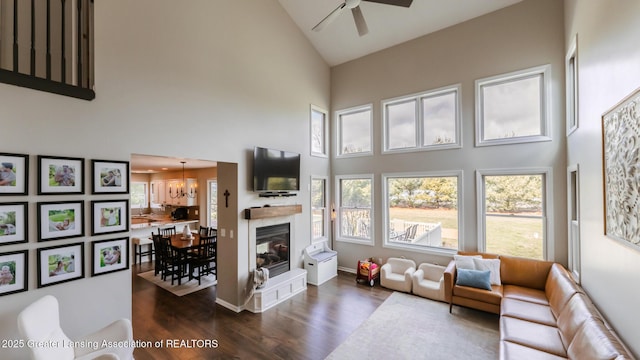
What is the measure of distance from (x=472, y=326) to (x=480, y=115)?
12.0 feet

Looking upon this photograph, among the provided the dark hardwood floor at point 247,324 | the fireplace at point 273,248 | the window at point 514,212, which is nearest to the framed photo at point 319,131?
the fireplace at point 273,248

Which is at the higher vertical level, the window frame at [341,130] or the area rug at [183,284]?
the window frame at [341,130]

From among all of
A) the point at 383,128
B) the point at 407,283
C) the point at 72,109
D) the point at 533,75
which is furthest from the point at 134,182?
the point at 533,75

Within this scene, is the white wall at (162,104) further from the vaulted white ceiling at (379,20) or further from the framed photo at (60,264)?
the vaulted white ceiling at (379,20)

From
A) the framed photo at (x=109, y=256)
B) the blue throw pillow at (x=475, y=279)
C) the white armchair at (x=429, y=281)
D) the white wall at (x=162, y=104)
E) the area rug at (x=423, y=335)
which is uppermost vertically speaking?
the white wall at (x=162, y=104)

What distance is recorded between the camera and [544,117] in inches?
171

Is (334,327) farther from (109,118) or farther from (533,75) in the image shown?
(533,75)

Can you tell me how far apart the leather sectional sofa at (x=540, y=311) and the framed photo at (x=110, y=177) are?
4452mm

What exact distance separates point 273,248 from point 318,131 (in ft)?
10.2

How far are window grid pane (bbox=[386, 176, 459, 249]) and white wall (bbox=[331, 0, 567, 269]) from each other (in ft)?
0.77

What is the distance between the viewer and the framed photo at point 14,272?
7.45 ft

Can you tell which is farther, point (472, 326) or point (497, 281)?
point (497, 281)

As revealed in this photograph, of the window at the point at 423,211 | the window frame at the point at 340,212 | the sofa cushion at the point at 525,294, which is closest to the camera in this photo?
the sofa cushion at the point at 525,294

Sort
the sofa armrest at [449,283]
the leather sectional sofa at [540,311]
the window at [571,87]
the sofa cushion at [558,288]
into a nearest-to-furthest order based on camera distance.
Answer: the leather sectional sofa at [540,311], the sofa cushion at [558,288], the window at [571,87], the sofa armrest at [449,283]
